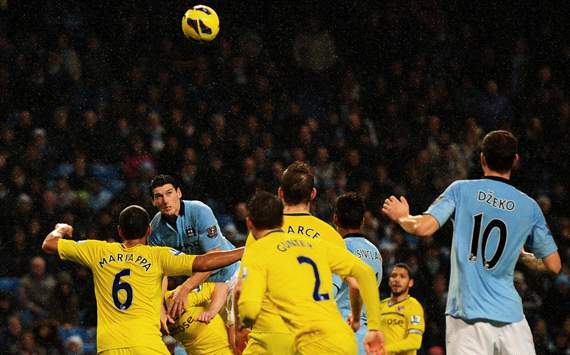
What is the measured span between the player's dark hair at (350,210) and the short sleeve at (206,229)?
1.10 m

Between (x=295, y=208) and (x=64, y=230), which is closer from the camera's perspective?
(x=295, y=208)

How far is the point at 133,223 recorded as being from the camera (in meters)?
7.03

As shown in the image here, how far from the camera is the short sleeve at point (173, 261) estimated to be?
704cm

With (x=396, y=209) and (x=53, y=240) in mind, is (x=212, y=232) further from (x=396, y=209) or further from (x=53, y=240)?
(x=396, y=209)


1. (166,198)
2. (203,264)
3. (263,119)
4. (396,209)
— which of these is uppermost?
(263,119)

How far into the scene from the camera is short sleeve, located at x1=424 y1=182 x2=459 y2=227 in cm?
579

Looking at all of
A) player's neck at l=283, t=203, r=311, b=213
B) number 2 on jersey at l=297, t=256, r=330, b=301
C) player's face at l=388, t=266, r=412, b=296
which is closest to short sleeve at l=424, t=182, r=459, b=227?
number 2 on jersey at l=297, t=256, r=330, b=301

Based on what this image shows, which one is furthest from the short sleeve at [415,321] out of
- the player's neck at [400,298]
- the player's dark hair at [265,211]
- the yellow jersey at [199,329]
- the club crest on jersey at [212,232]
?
the player's dark hair at [265,211]

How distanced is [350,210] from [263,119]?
7.16m

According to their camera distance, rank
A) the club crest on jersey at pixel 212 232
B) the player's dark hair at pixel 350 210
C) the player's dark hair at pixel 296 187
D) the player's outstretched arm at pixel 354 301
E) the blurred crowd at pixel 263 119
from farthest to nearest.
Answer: the blurred crowd at pixel 263 119 → the club crest on jersey at pixel 212 232 → the player's dark hair at pixel 350 210 → the player's dark hair at pixel 296 187 → the player's outstretched arm at pixel 354 301

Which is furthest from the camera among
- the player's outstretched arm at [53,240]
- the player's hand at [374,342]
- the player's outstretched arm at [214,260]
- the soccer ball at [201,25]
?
the soccer ball at [201,25]

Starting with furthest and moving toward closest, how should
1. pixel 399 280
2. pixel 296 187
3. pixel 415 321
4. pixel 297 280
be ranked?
pixel 399 280 → pixel 415 321 → pixel 296 187 → pixel 297 280

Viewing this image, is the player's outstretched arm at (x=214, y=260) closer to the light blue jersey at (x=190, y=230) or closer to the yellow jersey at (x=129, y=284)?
the yellow jersey at (x=129, y=284)

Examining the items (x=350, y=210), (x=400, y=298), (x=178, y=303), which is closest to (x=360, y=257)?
(x=350, y=210)
